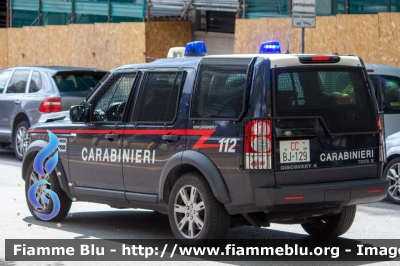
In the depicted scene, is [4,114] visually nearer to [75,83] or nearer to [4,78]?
[4,78]

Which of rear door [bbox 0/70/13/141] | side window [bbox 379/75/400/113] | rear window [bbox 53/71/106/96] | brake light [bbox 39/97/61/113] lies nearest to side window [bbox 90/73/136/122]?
side window [bbox 379/75/400/113]

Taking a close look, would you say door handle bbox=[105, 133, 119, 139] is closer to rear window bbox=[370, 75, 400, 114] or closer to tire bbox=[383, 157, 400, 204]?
tire bbox=[383, 157, 400, 204]

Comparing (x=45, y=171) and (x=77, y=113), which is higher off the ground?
(x=77, y=113)

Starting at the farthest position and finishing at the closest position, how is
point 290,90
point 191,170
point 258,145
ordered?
point 191,170, point 290,90, point 258,145

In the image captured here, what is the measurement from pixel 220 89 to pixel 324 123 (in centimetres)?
100

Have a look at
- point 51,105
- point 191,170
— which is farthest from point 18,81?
point 191,170

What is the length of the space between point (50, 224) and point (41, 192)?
415 mm

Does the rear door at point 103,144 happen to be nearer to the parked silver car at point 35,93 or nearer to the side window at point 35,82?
the parked silver car at point 35,93

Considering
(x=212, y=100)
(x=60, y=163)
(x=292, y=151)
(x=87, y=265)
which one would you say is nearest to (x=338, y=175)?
(x=292, y=151)

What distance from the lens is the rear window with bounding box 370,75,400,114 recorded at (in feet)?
44.7

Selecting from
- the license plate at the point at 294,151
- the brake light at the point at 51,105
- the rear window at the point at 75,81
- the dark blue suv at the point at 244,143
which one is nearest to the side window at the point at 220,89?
Answer: the dark blue suv at the point at 244,143

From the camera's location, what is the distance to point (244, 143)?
7.38 m

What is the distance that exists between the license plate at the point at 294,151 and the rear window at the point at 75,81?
8.76 meters

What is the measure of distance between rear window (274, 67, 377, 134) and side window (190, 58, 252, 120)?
1.13ft
